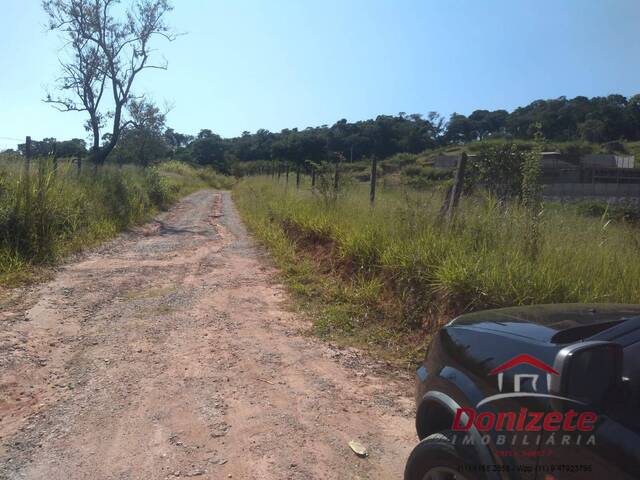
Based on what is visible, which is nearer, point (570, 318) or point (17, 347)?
point (570, 318)

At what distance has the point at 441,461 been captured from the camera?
201cm

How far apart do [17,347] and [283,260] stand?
5.09m

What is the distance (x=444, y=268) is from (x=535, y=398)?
3.46m

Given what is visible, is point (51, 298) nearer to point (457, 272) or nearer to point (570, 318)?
point (457, 272)

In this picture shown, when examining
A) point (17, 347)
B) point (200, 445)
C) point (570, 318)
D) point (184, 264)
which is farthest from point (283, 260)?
point (570, 318)

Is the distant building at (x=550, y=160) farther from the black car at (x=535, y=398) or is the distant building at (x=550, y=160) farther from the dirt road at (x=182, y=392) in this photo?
the black car at (x=535, y=398)

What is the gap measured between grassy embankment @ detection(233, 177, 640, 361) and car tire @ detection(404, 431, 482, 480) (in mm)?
2544

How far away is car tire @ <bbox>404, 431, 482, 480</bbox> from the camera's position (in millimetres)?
1884

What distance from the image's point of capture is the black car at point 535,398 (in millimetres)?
1522

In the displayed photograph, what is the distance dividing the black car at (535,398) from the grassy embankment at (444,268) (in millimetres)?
2279

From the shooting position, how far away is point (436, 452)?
2.04 meters

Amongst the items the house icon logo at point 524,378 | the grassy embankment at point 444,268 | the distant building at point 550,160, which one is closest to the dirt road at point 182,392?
the grassy embankment at point 444,268

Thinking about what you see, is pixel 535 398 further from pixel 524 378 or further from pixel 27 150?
pixel 27 150

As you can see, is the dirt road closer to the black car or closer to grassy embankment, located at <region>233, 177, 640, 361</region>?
grassy embankment, located at <region>233, 177, 640, 361</region>
